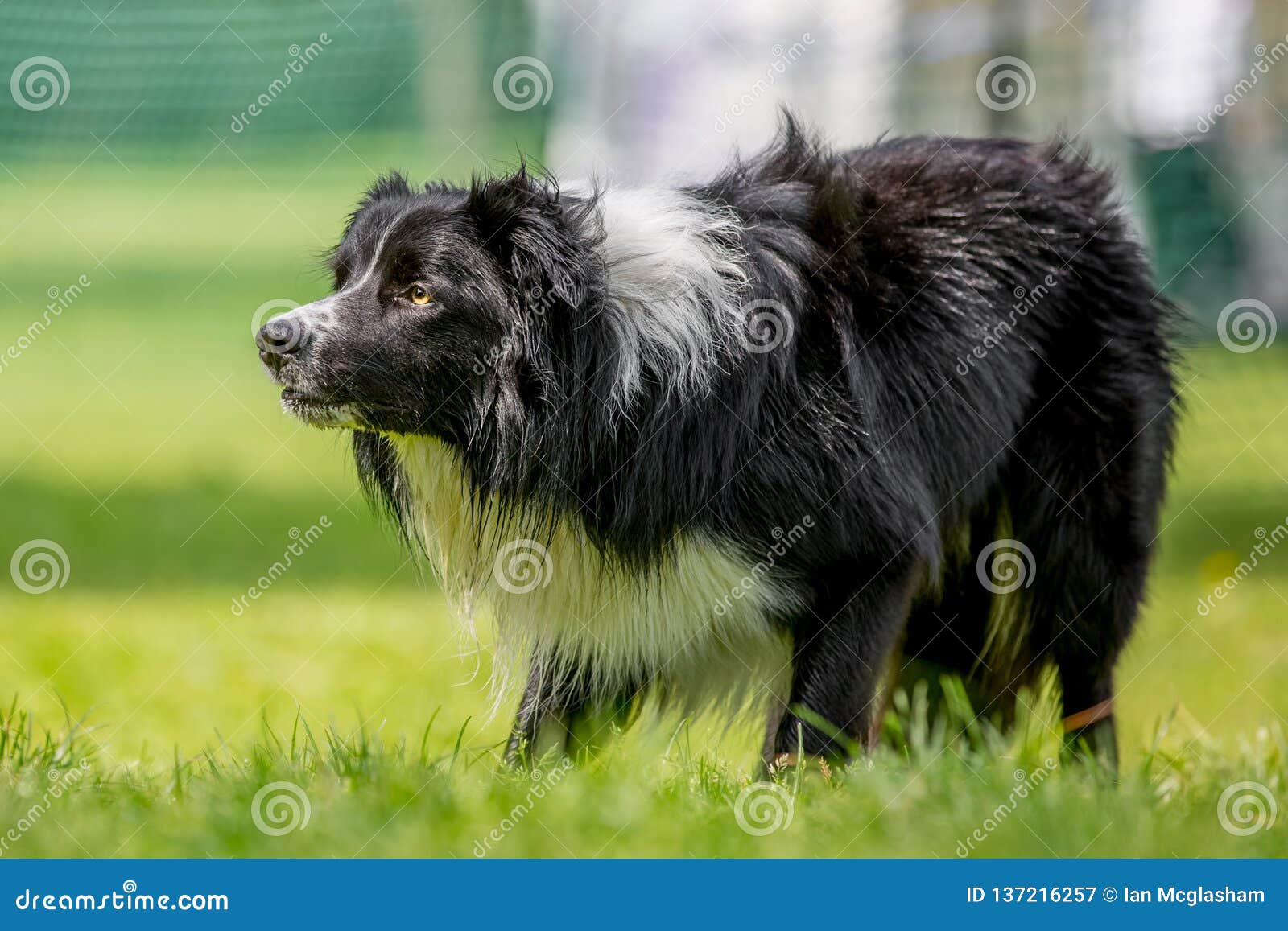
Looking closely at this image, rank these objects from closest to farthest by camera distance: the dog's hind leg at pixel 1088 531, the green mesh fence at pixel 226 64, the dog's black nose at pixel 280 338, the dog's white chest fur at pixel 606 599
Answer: the dog's black nose at pixel 280 338 → the dog's white chest fur at pixel 606 599 → the dog's hind leg at pixel 1088 531 → the green mesh fence at pixel 226 64

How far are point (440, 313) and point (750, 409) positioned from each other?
0.90 meters

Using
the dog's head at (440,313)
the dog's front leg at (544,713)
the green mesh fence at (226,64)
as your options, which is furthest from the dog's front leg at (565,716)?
the green mesh fence at (226,64)

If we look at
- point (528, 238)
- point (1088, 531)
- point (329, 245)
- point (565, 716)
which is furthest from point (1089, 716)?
point (329, 245)

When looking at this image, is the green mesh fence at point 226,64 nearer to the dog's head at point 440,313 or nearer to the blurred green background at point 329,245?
the blurred green background at point 329,245

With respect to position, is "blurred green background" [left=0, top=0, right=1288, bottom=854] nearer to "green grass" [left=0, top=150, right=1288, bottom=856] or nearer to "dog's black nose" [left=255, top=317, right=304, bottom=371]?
"green grass" [left=0, top=150, right=1288, bottom=856]

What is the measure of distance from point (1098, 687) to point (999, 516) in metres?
0.72

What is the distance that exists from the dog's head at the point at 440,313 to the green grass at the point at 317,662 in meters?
0.88

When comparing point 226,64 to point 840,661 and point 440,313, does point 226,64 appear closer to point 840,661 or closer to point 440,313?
point 440,313

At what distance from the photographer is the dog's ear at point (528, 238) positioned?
387 centimetres

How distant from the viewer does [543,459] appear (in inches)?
155

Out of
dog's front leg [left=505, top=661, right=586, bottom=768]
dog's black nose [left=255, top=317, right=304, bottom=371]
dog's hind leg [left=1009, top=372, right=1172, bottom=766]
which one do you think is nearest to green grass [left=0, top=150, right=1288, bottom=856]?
dog's front leg [left=505, top=661, right=586, bottom=768]

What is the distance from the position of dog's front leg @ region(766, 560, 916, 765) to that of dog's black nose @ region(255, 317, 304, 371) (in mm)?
1617

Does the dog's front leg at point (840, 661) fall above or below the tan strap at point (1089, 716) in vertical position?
above

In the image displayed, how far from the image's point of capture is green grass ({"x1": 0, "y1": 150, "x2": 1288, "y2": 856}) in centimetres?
312
